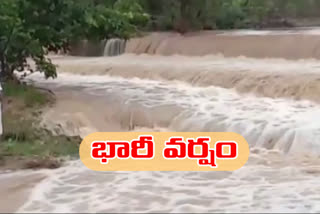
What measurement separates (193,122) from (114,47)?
7153mm

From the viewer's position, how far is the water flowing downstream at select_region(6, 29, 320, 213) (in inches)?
160

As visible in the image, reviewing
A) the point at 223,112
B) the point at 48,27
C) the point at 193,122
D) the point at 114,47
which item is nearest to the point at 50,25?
the point at 48,27


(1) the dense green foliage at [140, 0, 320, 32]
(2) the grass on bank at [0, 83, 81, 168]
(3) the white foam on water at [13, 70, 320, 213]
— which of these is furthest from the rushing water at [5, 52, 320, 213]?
(1) the dense green foliage at [140, 0, 320, 32]

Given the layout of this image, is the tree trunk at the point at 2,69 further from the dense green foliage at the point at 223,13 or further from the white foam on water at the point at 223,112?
the dense green foliage at the point at 223,13

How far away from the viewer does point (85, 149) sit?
5.52m

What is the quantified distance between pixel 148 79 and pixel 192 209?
5854 millimetres

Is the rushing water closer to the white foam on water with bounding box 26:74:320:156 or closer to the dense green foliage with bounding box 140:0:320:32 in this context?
the white foam on water with bounding box 26:74:320:156

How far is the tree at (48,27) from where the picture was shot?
6.99m

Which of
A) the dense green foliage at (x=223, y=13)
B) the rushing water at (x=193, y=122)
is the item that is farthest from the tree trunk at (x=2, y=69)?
A: the dense green foliage at (x=223, y=13)

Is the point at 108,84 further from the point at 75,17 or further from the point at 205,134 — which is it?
the point at 205,134

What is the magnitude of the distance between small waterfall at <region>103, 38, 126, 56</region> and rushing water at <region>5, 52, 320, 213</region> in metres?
1.42

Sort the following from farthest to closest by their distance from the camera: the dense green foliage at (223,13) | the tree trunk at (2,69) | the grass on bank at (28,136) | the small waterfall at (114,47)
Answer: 1. the dense green foliage at (223,13)
2. the small waterfall at (114,47)
3. the tree trunk at (2,69)
4. the grass on bank at (28,136)

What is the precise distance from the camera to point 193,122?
6402mm

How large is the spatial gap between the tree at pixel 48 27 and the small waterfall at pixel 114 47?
5361 millimetres
